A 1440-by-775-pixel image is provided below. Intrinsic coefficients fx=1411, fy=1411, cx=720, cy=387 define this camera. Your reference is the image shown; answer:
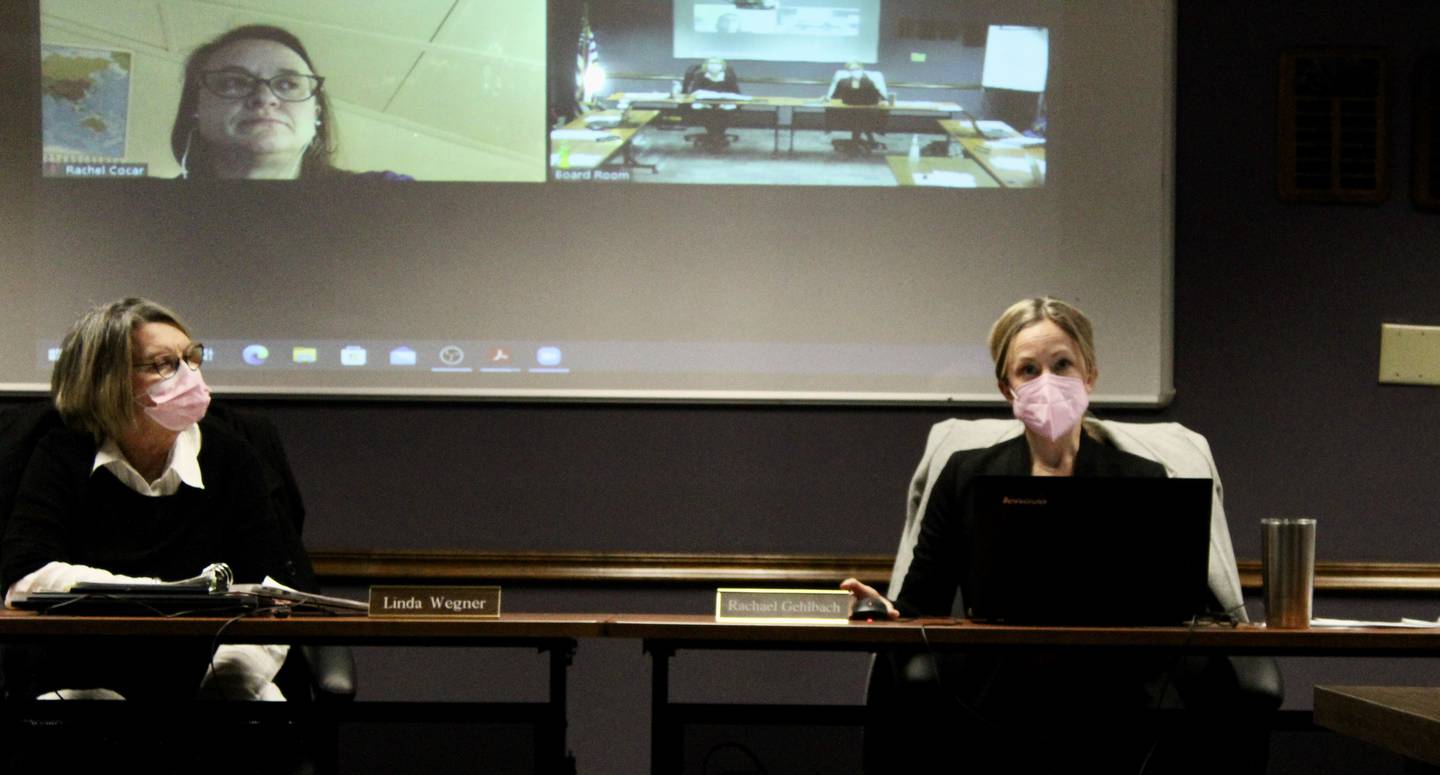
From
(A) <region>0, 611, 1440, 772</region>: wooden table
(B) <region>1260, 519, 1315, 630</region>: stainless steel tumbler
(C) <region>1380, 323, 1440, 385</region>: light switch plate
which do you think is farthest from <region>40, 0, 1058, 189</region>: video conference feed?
(A) <region>0, 611, 1440, 772</region>: wooden table

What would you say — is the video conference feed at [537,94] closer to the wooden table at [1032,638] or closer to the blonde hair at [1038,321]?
the blonde hair at [1038,321]

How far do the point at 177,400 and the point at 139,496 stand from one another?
19cm

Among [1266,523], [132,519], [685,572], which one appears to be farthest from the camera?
[685,572]

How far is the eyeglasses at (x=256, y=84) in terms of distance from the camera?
3510mm

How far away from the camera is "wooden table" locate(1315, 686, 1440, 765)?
116cm

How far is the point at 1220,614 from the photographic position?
2.01 metres

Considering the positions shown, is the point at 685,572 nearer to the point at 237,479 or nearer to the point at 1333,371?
the point at 237,479

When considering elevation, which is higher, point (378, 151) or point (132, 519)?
point (378, 151)

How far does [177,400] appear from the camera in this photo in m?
2.51

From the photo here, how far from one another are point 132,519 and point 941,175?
2.04 meters

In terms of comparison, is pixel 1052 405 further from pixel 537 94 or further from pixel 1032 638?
pixel 537 94

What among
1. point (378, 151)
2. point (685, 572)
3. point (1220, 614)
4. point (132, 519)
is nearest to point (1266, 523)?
point (1220, 614)

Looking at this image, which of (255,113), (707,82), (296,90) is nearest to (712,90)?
(707,82)

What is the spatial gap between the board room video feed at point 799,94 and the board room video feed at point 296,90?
147 millimetres
